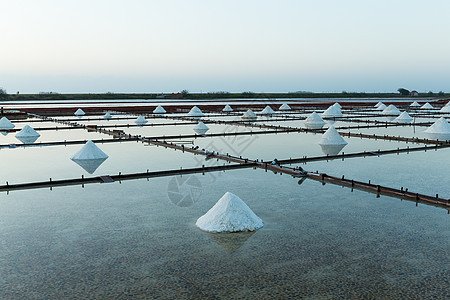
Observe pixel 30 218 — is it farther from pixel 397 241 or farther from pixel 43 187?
pixel 397 241

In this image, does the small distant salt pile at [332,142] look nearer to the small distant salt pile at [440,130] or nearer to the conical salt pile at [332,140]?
the conical salt pile at [332,140]

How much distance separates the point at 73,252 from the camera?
6.05 m

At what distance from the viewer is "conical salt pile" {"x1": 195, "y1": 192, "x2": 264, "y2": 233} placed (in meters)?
6.88

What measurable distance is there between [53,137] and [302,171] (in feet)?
46.0

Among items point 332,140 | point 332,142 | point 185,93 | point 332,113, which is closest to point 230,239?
point 332,142

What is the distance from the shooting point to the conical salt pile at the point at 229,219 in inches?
271

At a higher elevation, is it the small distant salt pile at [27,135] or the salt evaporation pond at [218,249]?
the small distant salt pile at [27,135]

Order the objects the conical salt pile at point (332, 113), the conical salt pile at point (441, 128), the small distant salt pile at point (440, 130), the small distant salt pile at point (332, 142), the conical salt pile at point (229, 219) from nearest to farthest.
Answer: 1. the conical salt pile at point (229, 219)
2. the small distant salt pile at point (332, 142)
3. the small distant salt pile at point (440, 130)
4. the conical salt pile at point (441, 128)
5. the conical salt pile at point (332, 113)

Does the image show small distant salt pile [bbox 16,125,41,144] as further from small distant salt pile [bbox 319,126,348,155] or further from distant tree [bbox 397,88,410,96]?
distant tree [bbox 397,88,410,96]

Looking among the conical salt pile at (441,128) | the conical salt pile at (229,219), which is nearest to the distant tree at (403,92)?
the conical salt pile at (441,128)

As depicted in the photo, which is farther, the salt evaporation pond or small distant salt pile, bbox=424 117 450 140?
small distant salt pile, bbox=424 117 450 140

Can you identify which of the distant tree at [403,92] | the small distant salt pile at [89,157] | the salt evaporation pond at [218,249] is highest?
the distant tree at [403,92]

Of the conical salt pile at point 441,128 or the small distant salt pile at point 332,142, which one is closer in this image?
the small distant salt pile at point 332,142

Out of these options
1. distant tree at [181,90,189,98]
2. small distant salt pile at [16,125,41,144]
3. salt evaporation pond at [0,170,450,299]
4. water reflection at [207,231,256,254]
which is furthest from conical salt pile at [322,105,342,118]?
distant tree at [181,90,189,98]
